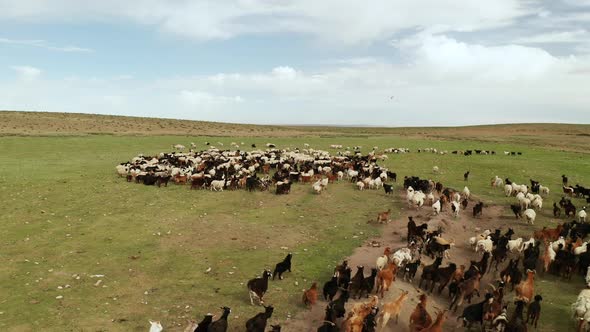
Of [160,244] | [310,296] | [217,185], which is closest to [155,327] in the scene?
[310,296]

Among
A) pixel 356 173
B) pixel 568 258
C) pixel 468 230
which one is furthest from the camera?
pixel 356 173

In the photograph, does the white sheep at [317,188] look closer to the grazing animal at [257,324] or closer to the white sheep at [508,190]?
the white sheep at [508,190]

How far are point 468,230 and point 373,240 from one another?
184 inches

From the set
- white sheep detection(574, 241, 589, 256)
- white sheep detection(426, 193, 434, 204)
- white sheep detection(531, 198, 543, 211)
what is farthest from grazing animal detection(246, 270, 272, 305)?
white sheep detection(531, 198, 543, 211)

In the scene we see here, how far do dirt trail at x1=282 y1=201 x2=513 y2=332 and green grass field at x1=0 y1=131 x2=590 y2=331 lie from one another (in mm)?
573

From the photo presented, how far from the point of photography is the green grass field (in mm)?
10344

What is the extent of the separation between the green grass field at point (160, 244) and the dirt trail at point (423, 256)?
22.5 inches

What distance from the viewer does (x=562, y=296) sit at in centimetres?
1162

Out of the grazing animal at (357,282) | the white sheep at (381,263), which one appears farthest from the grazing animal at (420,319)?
the white sheep at (381,263)

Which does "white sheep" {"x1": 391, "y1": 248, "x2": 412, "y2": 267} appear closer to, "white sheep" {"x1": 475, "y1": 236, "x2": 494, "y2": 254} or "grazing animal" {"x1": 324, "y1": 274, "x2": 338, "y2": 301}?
"grazing animal" {"x1": 324, "y1": 274, "x2": 338, "y2": 301}

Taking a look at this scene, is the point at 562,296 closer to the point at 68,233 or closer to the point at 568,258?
the point at 568,258

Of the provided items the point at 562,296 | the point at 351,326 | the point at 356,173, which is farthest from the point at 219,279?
the point at 356,173

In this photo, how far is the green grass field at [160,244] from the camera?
407 inches

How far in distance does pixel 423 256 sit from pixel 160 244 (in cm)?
897
